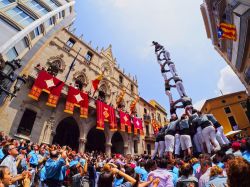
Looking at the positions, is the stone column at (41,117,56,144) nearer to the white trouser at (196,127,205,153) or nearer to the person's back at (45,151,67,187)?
the person's back at (45,151,67,187)

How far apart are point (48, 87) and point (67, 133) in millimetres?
6539

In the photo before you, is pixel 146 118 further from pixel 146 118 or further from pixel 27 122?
pixel 27 122

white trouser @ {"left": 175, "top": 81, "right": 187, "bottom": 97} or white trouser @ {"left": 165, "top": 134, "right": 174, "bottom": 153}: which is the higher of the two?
white trouser @ {"left": 175, "top": 81, "right": 187, "bottom": 97}

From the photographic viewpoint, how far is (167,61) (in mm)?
14523

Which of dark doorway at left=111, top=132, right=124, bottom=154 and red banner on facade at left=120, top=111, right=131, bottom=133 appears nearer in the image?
red banner on facade at left=120, top=111, right=131, bottom=133

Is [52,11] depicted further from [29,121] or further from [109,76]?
[29,121]

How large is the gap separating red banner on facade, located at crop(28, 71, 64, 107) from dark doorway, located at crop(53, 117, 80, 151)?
12.9 ft

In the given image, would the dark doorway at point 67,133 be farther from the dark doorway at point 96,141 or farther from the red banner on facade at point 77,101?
the red banner on facade at point 77,101

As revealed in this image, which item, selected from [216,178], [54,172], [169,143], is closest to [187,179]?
[216,178]

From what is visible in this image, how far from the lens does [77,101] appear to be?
15.1 metres

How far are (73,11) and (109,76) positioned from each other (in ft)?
41.5

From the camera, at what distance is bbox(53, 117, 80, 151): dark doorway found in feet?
55.8

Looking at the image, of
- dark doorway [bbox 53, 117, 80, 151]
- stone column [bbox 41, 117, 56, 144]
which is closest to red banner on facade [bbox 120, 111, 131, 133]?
dark doorway [bbox 53, 117, 80, 151]

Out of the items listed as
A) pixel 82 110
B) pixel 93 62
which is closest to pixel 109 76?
pixel 93 62
